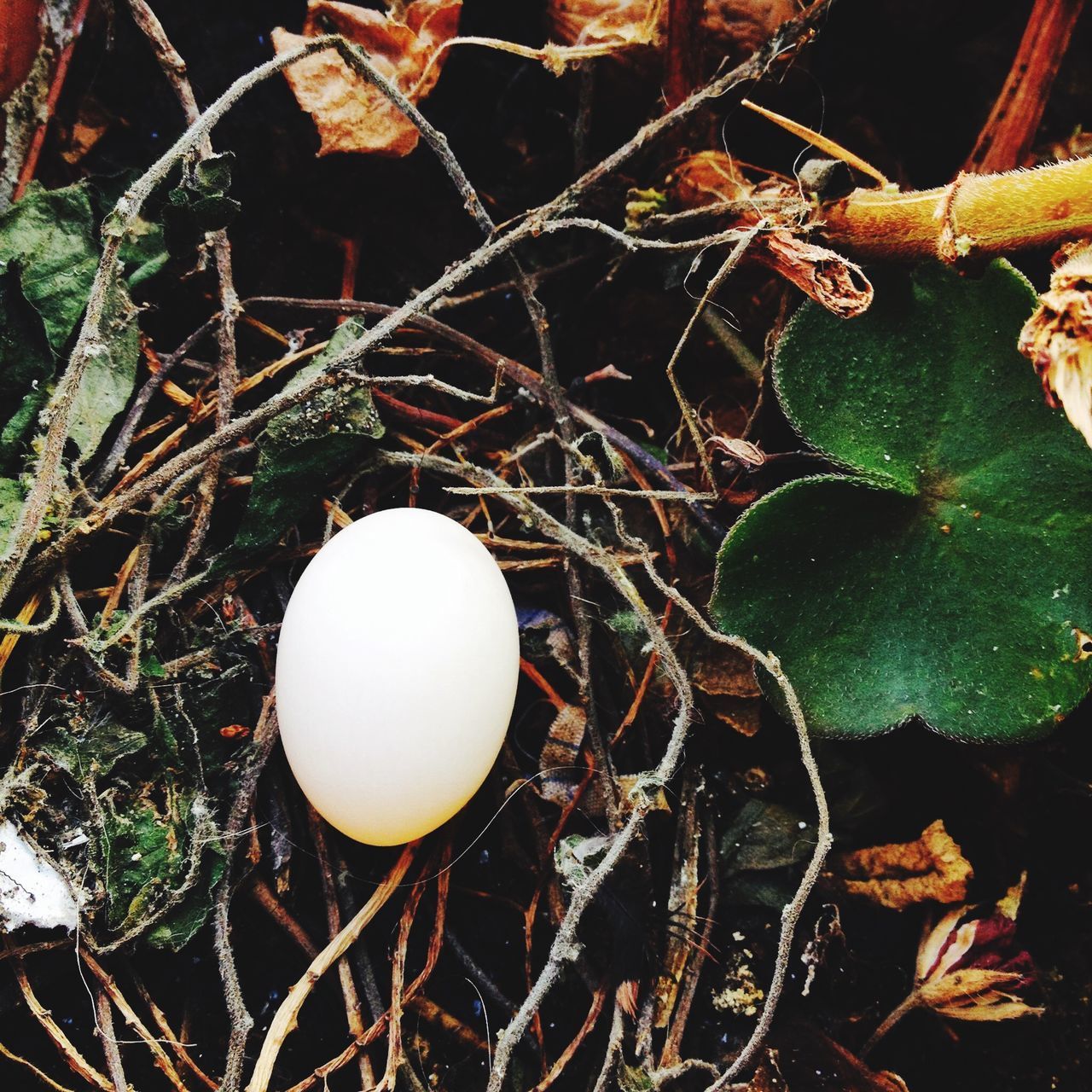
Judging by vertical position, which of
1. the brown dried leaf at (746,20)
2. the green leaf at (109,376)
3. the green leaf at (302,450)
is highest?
the brown dried leaf at (746,20)

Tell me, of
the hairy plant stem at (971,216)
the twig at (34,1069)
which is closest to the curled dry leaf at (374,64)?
the hairy plant stem at (971,216)

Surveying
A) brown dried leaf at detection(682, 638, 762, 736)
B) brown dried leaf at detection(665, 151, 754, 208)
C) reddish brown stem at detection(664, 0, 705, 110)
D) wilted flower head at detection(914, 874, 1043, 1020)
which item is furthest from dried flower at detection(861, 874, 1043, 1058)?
reddish brown stem at detection(664, 0, 705, 110)

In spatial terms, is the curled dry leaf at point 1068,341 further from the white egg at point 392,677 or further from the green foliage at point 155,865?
the green foliage at point 155,865

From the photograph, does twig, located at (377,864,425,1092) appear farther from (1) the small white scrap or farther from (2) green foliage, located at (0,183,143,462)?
(2) green foliage, located at (0,183,143,462)

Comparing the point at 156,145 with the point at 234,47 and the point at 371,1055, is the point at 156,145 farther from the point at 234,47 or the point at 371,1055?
the point at 371,1055

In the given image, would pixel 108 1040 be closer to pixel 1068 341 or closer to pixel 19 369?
pixel 19 369

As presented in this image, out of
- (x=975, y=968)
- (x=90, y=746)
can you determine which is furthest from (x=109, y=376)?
(x=975, y=968)

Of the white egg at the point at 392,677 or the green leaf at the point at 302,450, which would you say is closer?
the white egg at the point at 392,677
